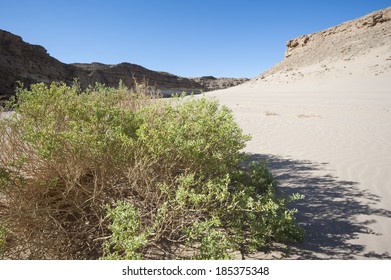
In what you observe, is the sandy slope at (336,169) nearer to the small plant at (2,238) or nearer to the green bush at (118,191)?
the green bush at (118,191)

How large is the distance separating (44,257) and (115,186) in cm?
80

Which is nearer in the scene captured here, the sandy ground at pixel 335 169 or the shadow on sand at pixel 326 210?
the shadow on sand at pixel 326 210

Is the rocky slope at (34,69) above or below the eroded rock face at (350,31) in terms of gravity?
below

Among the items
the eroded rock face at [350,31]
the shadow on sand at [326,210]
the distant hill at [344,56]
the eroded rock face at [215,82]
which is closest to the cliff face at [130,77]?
the eroded rock face at [215,82]

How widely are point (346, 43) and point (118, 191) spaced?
3987 cm

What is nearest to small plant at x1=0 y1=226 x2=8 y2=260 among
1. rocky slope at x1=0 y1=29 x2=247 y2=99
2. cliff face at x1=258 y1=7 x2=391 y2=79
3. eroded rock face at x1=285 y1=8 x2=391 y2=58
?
rocky slope at x1=0 y1=29 x2=247 y2=99

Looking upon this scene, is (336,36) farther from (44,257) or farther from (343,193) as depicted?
(44,257)

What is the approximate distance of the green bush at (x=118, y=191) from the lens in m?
2.15

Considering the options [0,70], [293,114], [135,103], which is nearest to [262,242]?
[135,103]

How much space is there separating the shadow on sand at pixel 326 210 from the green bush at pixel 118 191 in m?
0.25

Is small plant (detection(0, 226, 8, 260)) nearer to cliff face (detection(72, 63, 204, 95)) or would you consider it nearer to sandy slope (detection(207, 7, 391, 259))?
sandy slope (detection(207, 7, 391, 259))

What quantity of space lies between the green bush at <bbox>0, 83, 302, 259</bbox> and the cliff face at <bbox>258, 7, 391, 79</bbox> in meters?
26.8

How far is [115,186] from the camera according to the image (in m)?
2.66

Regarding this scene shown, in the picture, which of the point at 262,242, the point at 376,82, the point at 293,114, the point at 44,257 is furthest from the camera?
the point at 376,82
